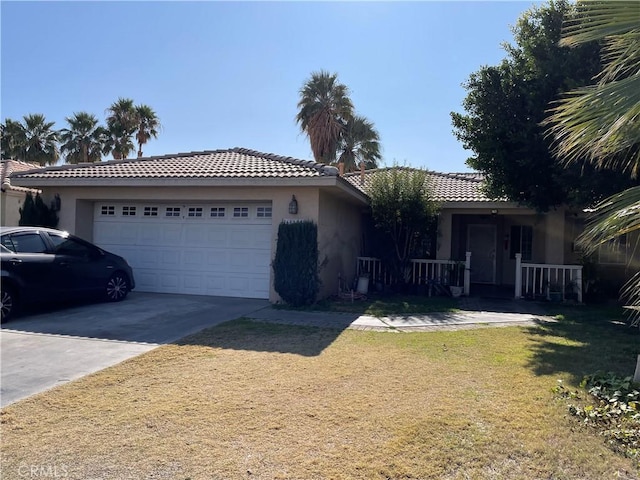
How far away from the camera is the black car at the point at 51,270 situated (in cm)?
800

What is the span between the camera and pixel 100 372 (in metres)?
5.36

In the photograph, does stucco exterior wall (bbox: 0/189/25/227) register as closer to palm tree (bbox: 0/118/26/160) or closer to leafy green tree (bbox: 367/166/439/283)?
palm tree (bbox: 0/118/26/160)

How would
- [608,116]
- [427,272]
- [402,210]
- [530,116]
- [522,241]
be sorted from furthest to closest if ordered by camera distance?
[522,241] < [427,272] < [402,210] < [530,116] < [608,116]

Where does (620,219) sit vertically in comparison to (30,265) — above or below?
above

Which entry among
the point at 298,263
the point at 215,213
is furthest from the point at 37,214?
the point at 298,263

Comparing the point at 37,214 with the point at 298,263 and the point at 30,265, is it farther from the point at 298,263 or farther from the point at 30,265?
the point at 298,263

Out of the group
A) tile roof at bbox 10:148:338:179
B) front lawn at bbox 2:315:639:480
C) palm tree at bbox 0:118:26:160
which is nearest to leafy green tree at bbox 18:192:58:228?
tile roof at bbox 10:148:338:179

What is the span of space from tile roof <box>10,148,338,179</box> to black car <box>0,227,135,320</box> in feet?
8.78

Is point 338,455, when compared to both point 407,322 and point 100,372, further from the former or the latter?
point 407,322

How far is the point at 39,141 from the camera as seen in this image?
2491 cm

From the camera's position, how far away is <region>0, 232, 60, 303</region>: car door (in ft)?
26.2

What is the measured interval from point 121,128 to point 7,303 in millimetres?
20585

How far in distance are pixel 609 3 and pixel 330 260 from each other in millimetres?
8778

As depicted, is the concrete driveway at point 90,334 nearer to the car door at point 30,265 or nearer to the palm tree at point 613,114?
the car door at point 30,265
